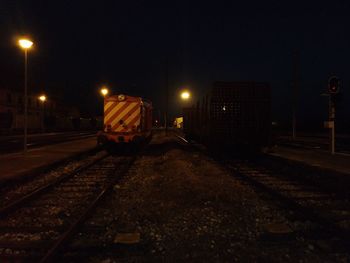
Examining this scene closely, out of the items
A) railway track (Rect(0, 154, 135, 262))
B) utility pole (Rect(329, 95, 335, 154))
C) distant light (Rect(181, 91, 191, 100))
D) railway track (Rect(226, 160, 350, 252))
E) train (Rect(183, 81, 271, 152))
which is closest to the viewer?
railway track (Rect(0, 154, 135, 262))

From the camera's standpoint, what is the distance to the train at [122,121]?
18.2 metres

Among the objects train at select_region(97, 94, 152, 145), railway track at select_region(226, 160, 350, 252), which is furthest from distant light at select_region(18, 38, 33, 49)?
railway track at select_region(226, 160, 350, 252)

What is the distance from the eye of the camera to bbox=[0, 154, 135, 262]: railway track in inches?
195

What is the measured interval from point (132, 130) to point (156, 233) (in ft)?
42.8

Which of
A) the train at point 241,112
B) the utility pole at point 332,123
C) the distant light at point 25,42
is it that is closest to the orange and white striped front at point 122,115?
the train at point 241,112

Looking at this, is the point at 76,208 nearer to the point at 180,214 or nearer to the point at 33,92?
the point at 180,214

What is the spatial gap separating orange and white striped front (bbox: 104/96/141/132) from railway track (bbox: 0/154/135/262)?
7676 mm

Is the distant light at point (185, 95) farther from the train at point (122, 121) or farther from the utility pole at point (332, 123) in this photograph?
the utility pole at point (332, 123)

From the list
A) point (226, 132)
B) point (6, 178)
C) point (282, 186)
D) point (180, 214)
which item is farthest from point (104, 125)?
point (180, 214)

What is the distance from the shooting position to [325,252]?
4941 millimetres

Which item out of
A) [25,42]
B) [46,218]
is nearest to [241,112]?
[25,42]

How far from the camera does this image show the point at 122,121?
18.6m

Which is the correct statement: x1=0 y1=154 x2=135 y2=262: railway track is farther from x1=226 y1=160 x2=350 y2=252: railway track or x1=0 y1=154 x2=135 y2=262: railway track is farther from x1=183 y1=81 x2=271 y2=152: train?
x1=183 y1=81 x2=271 y2=152: train

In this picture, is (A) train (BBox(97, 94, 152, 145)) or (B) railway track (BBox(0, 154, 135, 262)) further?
(A) train (BBox(97, 94, 152, 145))
